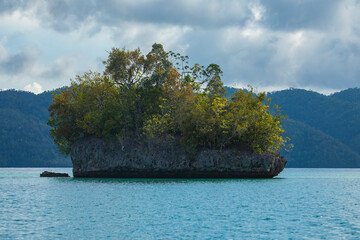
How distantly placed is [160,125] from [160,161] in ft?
22.8

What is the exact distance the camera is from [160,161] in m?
85.6

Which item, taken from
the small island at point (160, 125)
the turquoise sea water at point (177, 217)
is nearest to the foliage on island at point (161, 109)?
the small island at point (160, 125)

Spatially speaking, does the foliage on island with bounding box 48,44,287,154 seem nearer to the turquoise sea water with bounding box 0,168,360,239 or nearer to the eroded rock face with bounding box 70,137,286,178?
the eroded rock face with bounding box 70,137,286,178

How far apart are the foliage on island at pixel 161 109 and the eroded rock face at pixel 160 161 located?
194 cm

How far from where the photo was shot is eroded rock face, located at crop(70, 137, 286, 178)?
82000 mm

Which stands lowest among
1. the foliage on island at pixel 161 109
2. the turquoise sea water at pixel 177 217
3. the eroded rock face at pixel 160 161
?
the turquoise sea water at pixel 177 217

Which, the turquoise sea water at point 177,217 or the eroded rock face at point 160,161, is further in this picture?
the eroded rock face at point 160,161

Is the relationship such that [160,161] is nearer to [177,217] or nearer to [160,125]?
[160,125]

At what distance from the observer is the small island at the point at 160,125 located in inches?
3228

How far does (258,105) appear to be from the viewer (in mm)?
83812

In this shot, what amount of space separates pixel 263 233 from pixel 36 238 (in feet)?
44.6

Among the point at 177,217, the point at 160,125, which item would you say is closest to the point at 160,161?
the point at 160,125

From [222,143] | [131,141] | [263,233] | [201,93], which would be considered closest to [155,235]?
[263,233]

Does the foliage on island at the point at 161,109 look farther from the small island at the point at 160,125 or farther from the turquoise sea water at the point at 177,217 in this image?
the turquoise sea water at the point at 177,217
